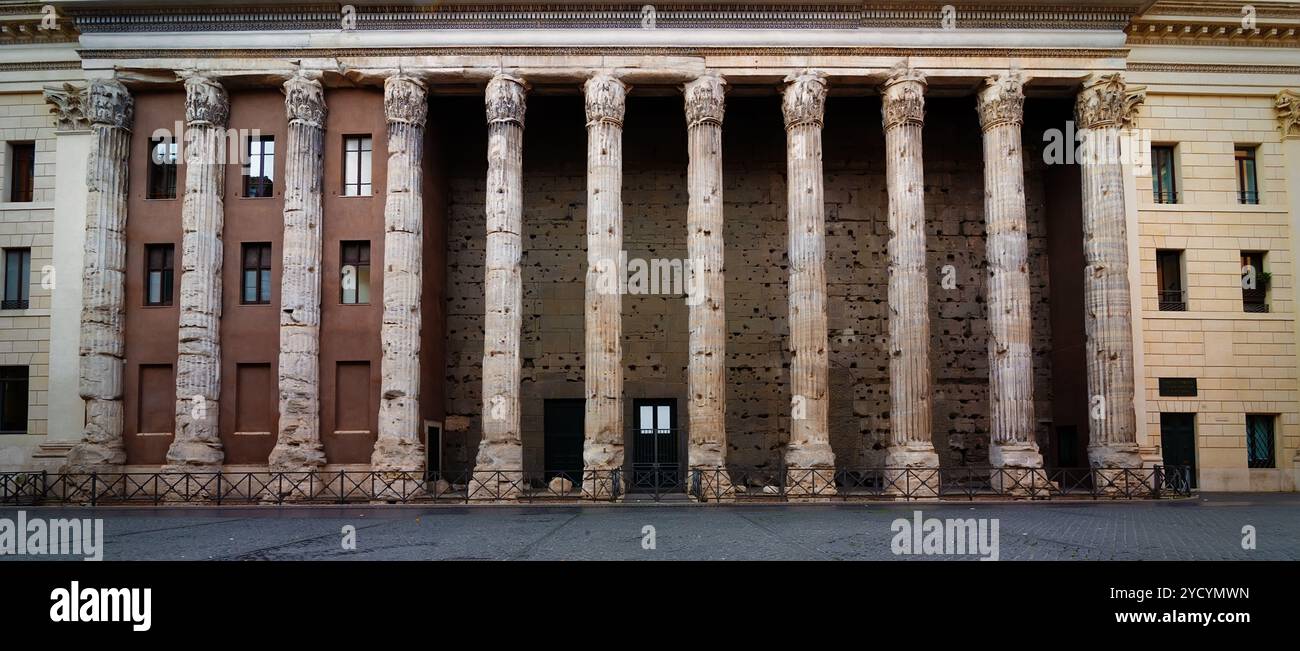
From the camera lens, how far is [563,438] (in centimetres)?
2853

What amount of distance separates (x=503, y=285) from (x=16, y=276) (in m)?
13.6

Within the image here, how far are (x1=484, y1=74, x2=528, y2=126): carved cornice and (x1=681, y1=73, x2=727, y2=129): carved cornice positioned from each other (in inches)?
170

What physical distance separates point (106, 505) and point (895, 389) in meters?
18.7

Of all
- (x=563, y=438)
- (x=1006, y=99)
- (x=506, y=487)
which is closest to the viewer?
(x=506, y=487)

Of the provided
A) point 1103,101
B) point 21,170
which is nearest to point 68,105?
point 21,170

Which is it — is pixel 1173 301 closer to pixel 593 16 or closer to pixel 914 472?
pixel 914 472

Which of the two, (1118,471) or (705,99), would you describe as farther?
(705,99)

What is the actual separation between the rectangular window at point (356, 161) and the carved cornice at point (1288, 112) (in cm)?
2442

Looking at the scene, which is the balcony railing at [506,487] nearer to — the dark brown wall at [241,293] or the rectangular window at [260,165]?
the dark brown wall at [241,293]

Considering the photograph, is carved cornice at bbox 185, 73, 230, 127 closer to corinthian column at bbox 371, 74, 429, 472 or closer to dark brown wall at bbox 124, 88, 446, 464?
dark brown wall at bbox 124, 88, 446, 464

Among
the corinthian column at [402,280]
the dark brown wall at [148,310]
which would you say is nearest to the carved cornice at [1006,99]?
the corinthian column at [402,280]

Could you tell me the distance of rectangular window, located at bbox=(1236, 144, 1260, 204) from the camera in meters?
27.5

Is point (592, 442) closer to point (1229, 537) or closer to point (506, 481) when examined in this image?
point (506, 481)

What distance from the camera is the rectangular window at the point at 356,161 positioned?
26094 millimetres
